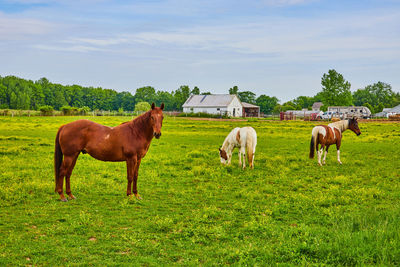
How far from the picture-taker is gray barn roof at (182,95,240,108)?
8050cm

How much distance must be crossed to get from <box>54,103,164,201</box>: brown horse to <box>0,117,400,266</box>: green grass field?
3.00 feet

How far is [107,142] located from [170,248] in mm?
3901

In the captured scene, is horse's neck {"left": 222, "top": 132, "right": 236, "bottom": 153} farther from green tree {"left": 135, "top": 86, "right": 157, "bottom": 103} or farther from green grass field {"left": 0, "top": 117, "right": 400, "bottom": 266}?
green tree {"left": 135, "top": 86, "right": 157, "bottom": 103}

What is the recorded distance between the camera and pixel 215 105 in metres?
80.6

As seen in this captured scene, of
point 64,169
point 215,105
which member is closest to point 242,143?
point 64,169

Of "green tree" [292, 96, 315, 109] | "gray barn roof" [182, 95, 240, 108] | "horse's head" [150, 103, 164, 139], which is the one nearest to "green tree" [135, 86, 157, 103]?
"gray barn roof" [182, 95, 240, 108]

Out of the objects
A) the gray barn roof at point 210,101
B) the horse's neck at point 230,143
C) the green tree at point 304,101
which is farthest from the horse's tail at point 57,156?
the green tree at point 304,101

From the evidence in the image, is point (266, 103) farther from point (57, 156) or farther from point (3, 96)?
point (57, 156)

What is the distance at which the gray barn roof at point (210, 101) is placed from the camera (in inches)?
3169

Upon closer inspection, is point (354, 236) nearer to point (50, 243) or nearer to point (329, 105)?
point (50, 243)

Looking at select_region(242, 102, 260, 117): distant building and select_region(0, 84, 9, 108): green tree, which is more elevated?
select_region(0, 84, 9, 108): green tree

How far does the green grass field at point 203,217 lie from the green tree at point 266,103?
114m

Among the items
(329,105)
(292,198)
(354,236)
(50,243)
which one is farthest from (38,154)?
(329,105)

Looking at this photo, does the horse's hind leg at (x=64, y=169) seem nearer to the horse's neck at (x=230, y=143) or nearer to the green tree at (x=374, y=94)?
the horse's neck at (x=230, y=143)
